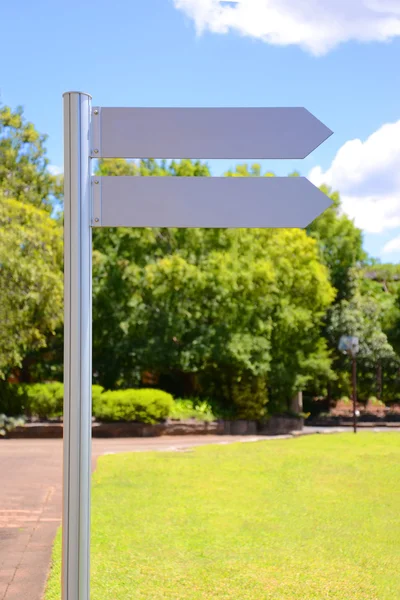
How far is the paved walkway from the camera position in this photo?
6316mm

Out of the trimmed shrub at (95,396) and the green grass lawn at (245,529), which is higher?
the trimmed shrub at (95,396)

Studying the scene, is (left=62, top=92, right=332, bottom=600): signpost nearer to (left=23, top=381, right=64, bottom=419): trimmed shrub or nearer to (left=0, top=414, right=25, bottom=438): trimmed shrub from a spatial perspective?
(left=0, top=414, right=25, bottom=438): trimmed shrub

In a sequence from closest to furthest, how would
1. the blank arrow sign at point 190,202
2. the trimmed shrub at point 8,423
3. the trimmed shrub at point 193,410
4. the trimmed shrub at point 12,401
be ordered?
the blank arrow sign at point 190,202, the trimmed shrub at point 8,423, the trimmed shrub at point 12,401, the trimmed shrub at point 193,410

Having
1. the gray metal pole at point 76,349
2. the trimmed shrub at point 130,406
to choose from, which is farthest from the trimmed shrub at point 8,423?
the gray metal pole at point 76,349

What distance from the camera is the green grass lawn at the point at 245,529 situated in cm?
632

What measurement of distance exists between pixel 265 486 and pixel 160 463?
3.52 m

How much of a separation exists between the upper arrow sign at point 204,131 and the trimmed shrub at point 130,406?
1961cm

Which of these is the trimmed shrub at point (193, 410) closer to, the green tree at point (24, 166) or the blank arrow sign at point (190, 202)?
the green tree at point (24, 166)

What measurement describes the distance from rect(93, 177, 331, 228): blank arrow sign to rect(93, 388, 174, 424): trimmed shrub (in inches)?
771

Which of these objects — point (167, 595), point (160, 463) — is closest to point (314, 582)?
point (167, 595)

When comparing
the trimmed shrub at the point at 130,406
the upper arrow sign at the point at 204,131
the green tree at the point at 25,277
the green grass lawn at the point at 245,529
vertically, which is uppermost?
the green tree at the point at 25,277

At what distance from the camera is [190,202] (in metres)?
2.99

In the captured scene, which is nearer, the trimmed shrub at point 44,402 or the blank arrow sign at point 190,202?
the blank arrow sign at point 190,202

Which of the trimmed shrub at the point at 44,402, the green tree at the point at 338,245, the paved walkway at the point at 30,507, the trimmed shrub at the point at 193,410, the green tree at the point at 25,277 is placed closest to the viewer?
the paved walkway at the point at 30,507
